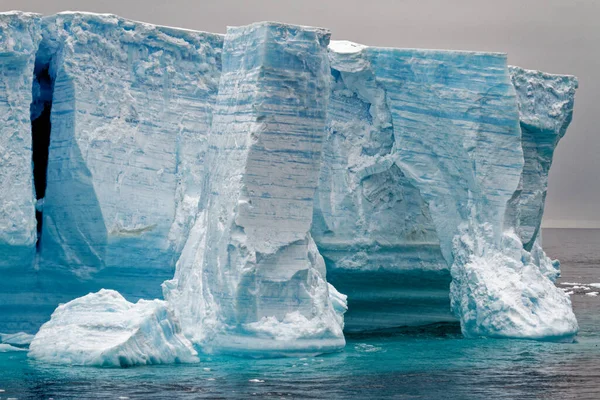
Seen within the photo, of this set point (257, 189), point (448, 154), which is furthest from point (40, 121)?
point (448, 154)

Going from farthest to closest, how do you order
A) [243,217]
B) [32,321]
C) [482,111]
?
[482,111] → [32,321] → [243,217]

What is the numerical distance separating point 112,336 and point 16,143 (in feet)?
10.6

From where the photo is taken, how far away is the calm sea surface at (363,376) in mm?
14898

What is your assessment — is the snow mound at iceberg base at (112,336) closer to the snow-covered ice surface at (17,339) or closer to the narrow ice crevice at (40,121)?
the snow-covered ice surface at (17,339)

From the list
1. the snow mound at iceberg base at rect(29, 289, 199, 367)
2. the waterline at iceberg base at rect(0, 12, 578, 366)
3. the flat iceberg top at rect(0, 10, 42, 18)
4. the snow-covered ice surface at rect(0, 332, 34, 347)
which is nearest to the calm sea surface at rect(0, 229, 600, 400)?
the snow mound at iceberg base at rect(29, 289, 199, 367)

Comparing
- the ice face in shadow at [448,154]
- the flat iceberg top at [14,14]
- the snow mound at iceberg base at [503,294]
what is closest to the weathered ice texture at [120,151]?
the flat iceberg top at [14,14]

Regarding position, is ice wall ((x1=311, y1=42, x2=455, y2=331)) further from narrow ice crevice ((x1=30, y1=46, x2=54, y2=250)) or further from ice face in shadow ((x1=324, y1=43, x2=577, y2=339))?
narrow ice crevice ((x1=30, y1=46, x2=54, y2=250))

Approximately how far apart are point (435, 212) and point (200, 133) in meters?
3.84

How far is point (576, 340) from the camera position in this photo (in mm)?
20125

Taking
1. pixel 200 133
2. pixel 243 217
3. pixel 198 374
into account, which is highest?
pixel 200 133

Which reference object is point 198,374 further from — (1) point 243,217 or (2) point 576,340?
(2) point 576,340

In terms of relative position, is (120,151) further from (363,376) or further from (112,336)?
(363,376)

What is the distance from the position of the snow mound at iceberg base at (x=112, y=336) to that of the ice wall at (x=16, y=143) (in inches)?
52.8

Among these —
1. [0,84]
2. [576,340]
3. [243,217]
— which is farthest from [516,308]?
[0,84]
